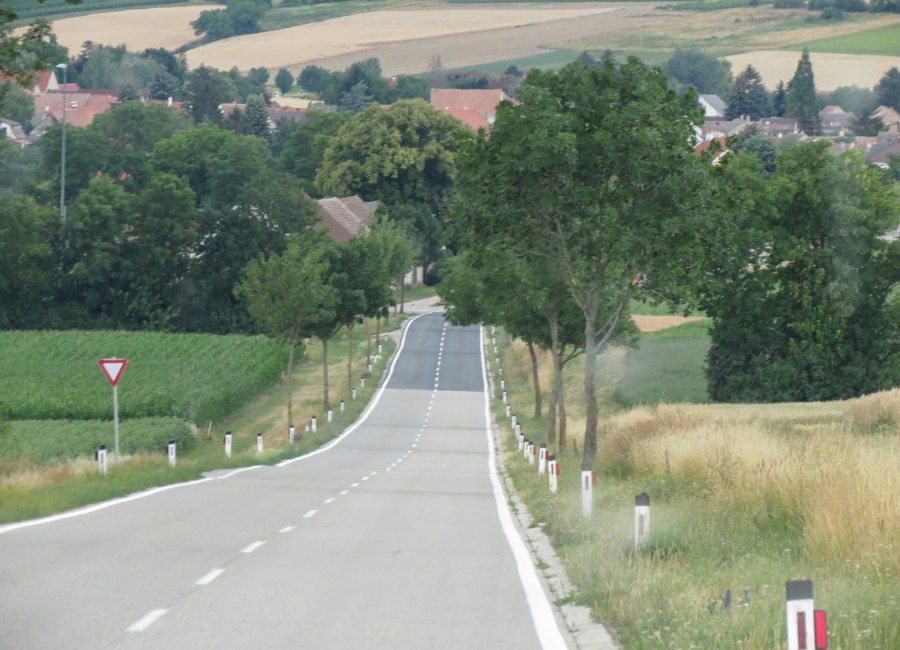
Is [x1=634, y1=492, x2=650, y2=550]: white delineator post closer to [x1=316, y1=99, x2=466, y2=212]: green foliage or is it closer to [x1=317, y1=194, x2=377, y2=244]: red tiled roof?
[x1=317, y1=194, x2=377, y2=244]: red tiled roof

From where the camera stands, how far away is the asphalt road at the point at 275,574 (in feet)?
31.1

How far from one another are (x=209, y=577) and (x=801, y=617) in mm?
6781

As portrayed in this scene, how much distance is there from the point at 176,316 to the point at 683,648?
8405cm

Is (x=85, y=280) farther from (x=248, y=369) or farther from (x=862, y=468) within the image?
(x=862, y=468)

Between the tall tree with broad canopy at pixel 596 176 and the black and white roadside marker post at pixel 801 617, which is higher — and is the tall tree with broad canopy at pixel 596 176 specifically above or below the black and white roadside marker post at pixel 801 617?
above

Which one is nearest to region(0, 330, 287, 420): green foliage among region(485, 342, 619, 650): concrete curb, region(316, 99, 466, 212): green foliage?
region(316, 99, 466, 212): green foliage

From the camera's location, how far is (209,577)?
1210 cm

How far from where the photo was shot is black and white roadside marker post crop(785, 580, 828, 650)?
21.0 feet

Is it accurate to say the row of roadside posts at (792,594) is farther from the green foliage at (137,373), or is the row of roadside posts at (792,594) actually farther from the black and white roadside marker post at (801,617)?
the green foliage at (137,373)

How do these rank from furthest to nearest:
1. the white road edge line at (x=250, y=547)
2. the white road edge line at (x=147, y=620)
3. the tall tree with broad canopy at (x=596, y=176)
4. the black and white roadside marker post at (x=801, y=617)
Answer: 1. the tall tree with broad canopy at (x=596, y=176)
2. the white road edge line at (x=250, y=547)
3. the white road edge line at (x=147, y=620)
4. the black and white roadside marker post at (x=801, y=617)

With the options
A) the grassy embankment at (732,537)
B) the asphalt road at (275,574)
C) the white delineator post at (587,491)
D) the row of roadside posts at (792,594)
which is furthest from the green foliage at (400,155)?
the white delineator post at (587,491)

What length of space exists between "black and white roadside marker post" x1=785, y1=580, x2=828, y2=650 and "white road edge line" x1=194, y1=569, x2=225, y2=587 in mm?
6295

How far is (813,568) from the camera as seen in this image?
1147 centimetres

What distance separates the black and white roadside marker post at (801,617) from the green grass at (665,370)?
51.8m
